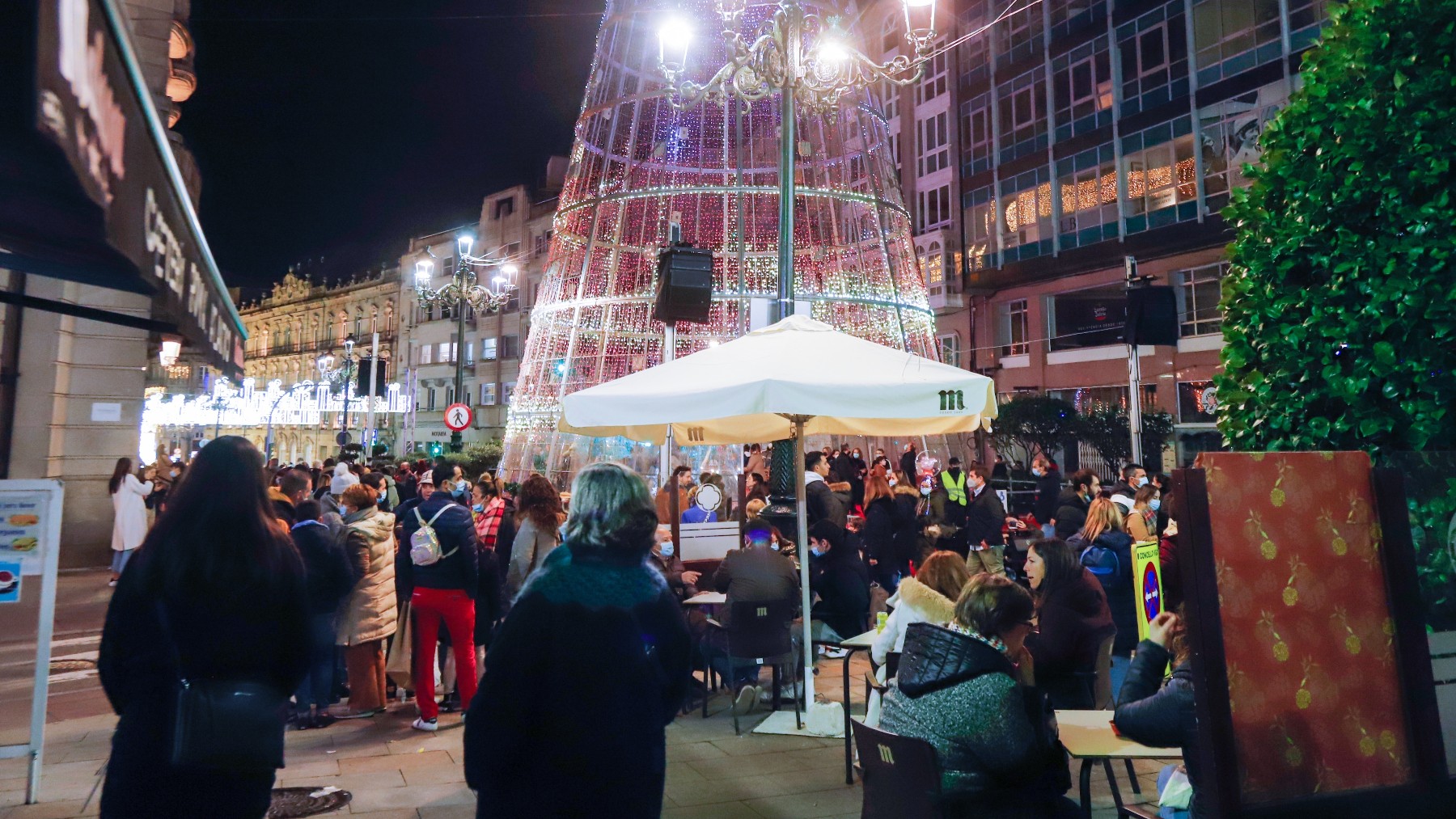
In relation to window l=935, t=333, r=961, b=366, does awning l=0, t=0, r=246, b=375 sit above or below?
below

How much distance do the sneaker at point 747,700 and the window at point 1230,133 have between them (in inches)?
922

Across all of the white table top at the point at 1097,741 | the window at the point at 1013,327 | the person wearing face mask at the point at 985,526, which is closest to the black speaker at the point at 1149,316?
the person wearing face mask at the point at 985,526

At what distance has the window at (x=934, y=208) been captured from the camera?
36.5 metres

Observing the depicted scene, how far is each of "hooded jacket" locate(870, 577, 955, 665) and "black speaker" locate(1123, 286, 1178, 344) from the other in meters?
15.5

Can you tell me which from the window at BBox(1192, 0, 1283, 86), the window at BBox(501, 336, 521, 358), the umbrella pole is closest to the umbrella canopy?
the umbrella pole

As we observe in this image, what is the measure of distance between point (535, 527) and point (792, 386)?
8.16 ft

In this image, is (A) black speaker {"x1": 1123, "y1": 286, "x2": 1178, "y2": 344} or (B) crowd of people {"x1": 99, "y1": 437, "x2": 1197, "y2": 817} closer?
(B) crowd of people {"x1": 99, "y1": 437, "x2": 1197, "y2": 817}

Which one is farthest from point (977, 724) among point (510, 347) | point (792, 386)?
point (510, 347)

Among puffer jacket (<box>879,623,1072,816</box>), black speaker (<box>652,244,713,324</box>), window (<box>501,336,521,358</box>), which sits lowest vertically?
puffer jacket (<box>879,623,1072,816</box>)

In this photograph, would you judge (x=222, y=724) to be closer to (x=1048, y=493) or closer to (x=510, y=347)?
(x=1048, y=493)

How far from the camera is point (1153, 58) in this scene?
28422mm

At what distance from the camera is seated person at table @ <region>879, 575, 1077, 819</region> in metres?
3.08

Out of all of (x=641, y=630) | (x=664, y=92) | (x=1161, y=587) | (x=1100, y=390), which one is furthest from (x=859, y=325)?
(x=1100, y=390)

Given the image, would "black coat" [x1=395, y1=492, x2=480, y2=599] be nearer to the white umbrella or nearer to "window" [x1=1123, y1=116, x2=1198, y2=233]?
the white umbrella
